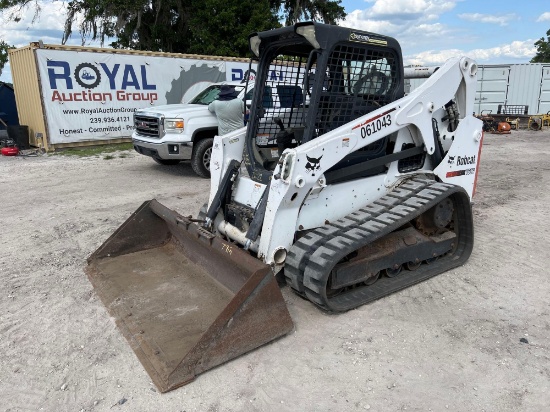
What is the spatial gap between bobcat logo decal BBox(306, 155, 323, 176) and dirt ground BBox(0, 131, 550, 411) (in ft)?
4.01

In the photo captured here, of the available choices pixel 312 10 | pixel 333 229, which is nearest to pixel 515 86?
pixel 312 10

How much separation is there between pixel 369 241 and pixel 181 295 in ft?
5.64

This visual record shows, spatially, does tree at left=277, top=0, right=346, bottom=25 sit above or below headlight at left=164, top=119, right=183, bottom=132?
above

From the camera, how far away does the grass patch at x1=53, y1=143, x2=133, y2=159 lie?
42.2 ft

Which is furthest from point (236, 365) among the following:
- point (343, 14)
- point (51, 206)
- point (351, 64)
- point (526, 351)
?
point (343, 14)

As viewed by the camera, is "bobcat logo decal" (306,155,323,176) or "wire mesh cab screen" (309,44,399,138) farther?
"wire mesh cab screen" (309,44,399,138)

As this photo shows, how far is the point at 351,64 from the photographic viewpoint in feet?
13.9

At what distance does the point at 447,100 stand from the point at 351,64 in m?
1.31

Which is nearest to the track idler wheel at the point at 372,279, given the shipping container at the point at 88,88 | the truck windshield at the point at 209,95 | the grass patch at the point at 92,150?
the truck windshield at the point at 209,95

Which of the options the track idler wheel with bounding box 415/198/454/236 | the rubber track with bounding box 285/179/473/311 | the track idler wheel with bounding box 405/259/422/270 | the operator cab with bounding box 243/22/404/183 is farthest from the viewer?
the track idler wheel with bounding box 415/198/454/236

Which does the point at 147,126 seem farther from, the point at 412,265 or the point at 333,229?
the point at 412,265

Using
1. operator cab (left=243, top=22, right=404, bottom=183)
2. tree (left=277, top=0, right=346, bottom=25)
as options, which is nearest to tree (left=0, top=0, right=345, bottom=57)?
tree (left=277, top=0, right=346, bottom=25)

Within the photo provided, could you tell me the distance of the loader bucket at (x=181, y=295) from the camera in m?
3.15

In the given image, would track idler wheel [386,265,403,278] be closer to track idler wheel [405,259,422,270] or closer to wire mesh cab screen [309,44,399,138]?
track idler wheel [405,259,422,270]
